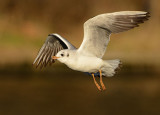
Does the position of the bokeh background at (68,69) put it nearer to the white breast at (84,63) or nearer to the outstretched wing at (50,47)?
the outstretched wing at (50,47)

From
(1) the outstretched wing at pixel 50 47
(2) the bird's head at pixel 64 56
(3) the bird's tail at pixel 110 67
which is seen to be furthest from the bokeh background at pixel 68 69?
(2) the bird's head at pixel 64 56

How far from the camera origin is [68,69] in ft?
68.4

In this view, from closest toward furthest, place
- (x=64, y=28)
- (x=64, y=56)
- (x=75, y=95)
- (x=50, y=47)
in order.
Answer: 1. (x=64, y=56)
2. (x=50, y=47)
3. (x=75, y=95)
4. (x=64, y=28)

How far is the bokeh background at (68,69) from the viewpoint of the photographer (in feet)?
58.3

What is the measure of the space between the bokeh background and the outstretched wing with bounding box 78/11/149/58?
8.65 metres

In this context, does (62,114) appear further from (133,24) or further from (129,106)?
(133,24)

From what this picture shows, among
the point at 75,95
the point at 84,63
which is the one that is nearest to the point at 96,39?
the point at 84,63

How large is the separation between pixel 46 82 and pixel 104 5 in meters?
4.83

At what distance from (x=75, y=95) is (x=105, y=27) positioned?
1280 centimetres

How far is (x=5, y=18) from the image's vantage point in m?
22.4

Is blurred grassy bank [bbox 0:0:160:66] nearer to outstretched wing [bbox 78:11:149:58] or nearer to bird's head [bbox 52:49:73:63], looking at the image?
outstretched wing [bbox 78:11:149:58]

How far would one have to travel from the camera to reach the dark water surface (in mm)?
17312


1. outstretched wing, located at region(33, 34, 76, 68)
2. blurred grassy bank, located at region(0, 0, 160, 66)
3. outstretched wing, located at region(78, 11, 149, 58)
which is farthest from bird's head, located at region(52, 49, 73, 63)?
blurred grassy bank, located at region(0, 0, 160, 66)

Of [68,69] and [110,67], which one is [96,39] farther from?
[68,69]
